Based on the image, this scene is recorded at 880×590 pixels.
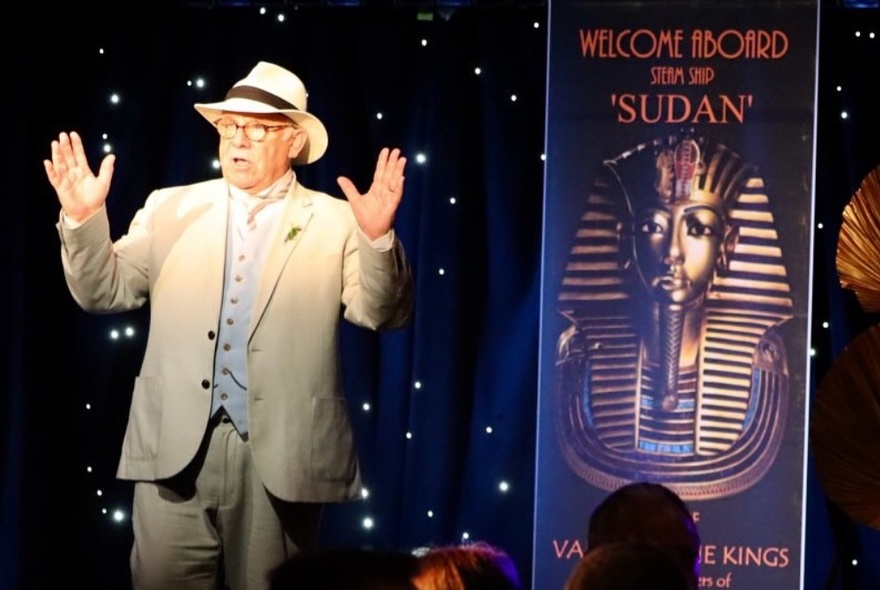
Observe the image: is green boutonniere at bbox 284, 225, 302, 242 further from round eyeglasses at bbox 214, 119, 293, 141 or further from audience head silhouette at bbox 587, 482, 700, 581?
audience head silhouette at bbox 587, 482, 700, 581

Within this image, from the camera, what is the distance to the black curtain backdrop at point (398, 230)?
548 centimetres

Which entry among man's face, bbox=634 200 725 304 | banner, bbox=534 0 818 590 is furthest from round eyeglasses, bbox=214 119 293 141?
man's face, bbox=634 200 725 304

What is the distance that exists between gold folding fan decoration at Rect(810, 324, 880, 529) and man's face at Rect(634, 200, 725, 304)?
0.47 meters

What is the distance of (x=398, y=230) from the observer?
5543 mm

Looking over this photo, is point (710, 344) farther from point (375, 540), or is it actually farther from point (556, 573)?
point (375, 540)

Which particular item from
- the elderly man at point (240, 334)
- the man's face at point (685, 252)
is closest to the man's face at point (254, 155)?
the elderly man at point (240, 334)

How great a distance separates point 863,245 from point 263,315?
1.75 meters

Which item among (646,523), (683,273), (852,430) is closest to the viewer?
(646,523)

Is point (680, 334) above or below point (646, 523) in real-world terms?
above

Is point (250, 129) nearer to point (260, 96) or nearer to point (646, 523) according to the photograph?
point (260, 96)

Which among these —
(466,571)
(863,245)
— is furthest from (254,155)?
(466,571)

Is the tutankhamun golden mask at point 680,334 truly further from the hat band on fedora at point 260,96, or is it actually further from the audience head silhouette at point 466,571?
the audience head silhouette at point 466,571

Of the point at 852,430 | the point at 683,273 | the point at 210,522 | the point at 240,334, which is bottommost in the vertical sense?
the point at 210,522

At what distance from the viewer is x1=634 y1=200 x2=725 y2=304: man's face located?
487 cm
